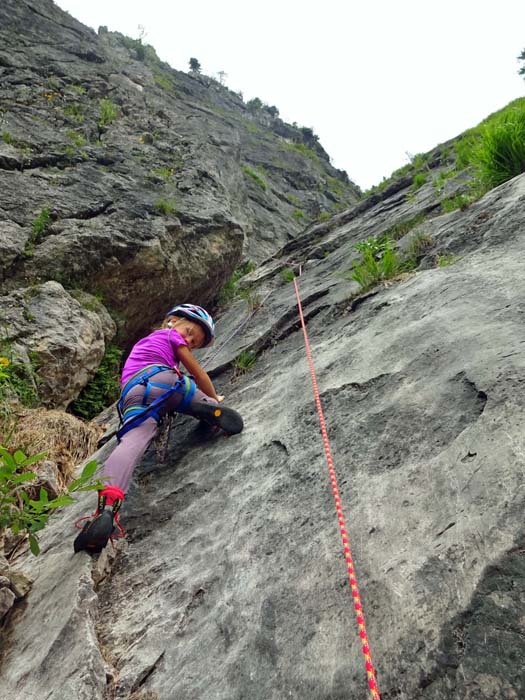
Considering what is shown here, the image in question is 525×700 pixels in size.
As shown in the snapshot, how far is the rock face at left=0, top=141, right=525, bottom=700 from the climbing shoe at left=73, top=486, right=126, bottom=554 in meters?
0.09

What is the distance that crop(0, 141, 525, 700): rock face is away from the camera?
4.39 feet

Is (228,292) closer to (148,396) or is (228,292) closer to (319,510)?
(148,396)

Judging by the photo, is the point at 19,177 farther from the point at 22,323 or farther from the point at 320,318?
the point at 320,318

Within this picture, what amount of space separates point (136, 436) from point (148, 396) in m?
0.32

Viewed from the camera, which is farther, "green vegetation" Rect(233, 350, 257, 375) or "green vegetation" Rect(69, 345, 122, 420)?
"green vegetation" Rect(69, 345, 122, 420)

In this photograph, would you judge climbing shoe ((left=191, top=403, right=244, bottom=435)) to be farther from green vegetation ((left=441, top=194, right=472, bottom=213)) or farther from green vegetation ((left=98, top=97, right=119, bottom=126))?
green vegetation ((left=98, top=97, right=119, bottom=126))

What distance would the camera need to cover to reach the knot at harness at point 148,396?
2912 mm

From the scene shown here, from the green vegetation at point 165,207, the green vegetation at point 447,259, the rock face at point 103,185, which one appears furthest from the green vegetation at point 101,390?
the green vegetation at point 447,259

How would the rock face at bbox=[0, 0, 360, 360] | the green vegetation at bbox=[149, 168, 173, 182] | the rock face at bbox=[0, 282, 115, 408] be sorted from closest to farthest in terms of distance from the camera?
the rock face at bbox=[0, 282, 115, 408], the rock face at bbox=[0, 0, 360, 360], the green vegetation at bbox=[149, 168, 173, 182]

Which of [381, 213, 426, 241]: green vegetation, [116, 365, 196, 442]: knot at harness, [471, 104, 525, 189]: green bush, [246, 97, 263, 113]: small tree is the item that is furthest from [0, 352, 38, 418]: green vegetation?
[246, 97, 263, 113]: small tree

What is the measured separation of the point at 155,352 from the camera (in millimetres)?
3498

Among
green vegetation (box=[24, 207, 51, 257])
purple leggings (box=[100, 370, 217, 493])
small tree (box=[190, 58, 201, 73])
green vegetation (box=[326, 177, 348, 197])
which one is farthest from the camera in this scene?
small tree (box=[190, 58, 201, 73])

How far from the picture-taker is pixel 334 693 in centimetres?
130

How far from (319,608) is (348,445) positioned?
95 centimetres
